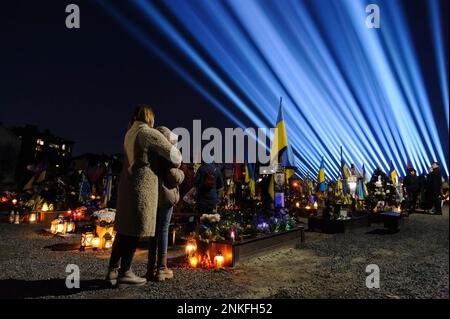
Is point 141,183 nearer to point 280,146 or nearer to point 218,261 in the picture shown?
point 218,261

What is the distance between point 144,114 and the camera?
4066mm

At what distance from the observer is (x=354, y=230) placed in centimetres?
1027

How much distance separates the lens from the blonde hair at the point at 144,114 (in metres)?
4.05

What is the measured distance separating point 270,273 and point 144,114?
3322mm

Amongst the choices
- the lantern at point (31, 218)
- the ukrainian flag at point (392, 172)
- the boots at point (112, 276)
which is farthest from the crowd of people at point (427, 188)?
the lantern at point (31, 218)

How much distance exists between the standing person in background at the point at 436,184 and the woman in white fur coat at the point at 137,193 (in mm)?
15134

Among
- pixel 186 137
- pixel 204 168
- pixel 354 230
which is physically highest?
pixel 186 137

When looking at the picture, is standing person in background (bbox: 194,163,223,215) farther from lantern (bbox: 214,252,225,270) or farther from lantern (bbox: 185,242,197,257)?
lantern (bbox: 214,252,225,270)

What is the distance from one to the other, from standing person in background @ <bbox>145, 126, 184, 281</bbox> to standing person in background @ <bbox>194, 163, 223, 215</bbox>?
3.22 meters

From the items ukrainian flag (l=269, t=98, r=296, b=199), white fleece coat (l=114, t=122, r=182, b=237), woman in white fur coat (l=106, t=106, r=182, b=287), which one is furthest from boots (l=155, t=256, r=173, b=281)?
ukrainian flag (l=269, t=98, r=296, b=199)

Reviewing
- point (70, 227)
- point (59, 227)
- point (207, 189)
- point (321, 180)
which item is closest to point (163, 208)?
point (207, 189)
